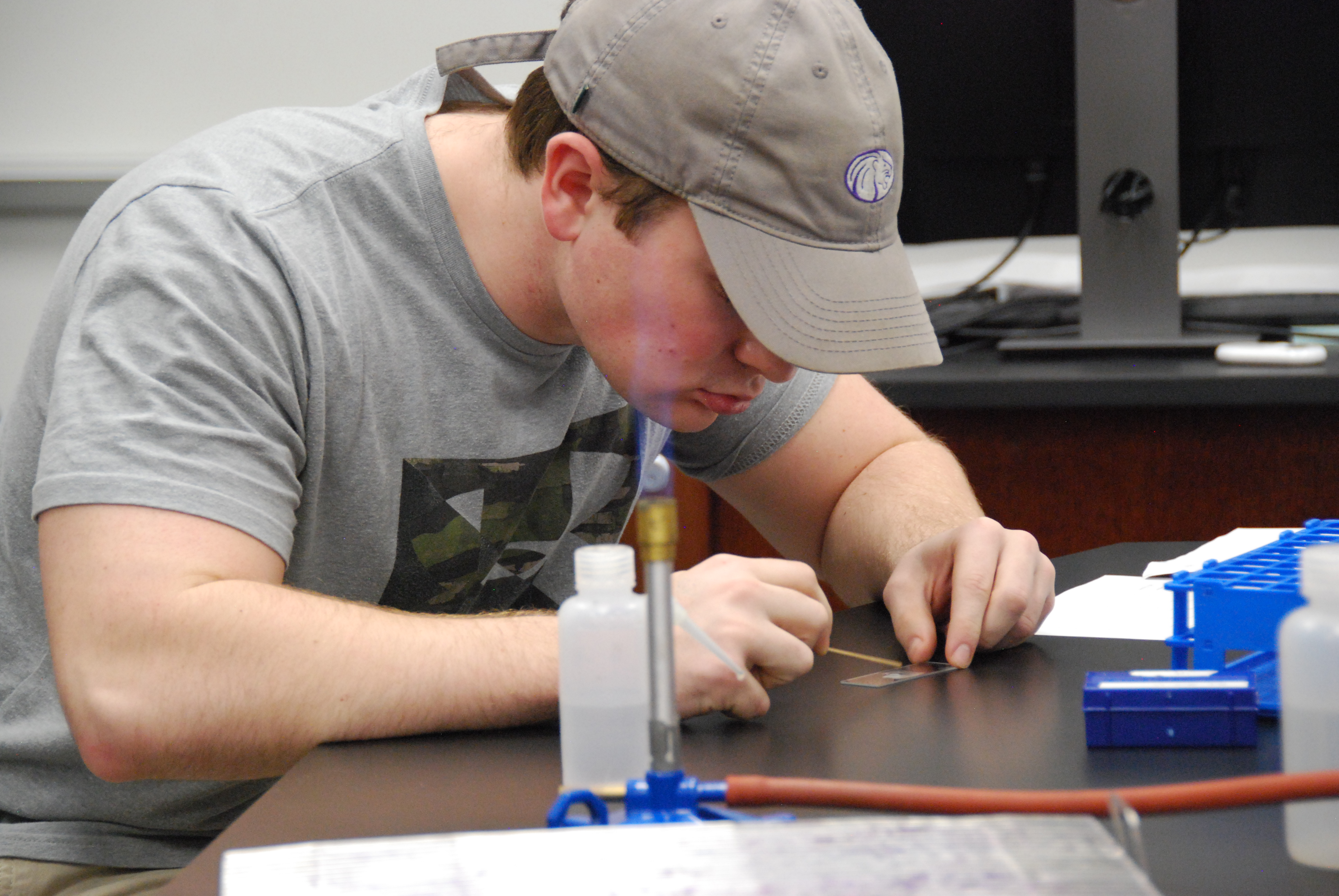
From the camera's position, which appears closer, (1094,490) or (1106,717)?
(1106,717)

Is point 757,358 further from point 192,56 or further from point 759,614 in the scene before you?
point 192,56

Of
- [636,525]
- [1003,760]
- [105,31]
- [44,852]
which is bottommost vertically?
[44,852]

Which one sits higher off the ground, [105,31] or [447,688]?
[105,31]

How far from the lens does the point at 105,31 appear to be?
243cm

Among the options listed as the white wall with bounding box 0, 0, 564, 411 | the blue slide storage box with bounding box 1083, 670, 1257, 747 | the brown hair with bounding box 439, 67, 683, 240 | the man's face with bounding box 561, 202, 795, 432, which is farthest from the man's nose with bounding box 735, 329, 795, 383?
the white wall with bounding box 0, 0, 564, 411

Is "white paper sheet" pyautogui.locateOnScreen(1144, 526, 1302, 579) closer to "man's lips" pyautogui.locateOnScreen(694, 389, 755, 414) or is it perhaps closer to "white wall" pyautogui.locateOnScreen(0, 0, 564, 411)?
"man's lips" pyautogui.locateOnScreen(694, 389, 755, 414)

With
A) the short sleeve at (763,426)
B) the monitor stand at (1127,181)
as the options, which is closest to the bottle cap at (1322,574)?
the short sleeve at (763,426)

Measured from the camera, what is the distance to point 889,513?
1.18 meters

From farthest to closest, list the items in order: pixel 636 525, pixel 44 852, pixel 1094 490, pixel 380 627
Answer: pixel 1094 490, pixel 44 852, pixel 380 627, pixel 636 525

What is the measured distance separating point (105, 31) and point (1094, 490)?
199 centimetres

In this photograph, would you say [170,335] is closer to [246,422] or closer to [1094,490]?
[246,422]

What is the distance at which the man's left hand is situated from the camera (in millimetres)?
858

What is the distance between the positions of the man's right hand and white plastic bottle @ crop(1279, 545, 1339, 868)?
0.92 ft

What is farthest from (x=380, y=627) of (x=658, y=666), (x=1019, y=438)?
(x=1019, y=438)
